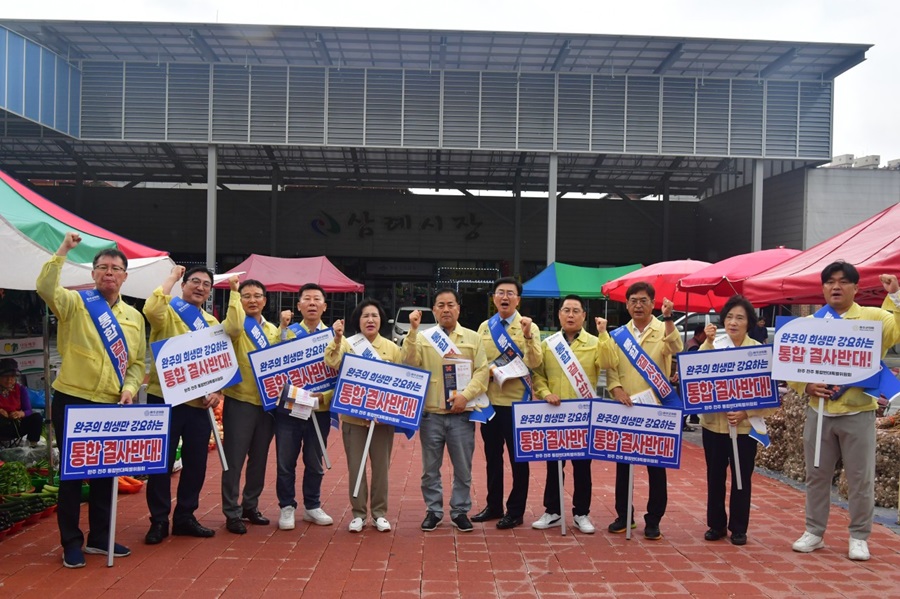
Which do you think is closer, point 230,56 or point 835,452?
point 835,452

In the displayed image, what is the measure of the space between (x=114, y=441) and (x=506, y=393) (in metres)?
Result: 2.69

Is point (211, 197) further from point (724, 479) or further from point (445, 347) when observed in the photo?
point (724, 479)

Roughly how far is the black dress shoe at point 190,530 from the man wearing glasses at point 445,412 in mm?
1515

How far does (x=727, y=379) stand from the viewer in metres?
5.23

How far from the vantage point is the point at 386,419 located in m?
5.22

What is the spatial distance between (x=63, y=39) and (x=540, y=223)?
18.1 metres

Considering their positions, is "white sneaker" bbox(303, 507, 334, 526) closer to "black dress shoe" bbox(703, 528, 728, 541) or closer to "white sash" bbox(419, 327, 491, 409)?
"white sash" bbox(419, 327, 491, 409)

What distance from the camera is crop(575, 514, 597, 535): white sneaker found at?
5398 millimetres

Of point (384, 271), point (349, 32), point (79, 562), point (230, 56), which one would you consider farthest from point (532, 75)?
point (79, 562)

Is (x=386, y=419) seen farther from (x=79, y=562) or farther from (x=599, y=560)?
(x=79, y=562)

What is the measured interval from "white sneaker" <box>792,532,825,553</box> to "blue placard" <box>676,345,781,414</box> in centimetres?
91

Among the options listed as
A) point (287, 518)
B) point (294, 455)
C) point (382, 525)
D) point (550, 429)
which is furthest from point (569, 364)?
point (287, 518)

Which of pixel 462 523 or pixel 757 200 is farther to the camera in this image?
pixel 757 200

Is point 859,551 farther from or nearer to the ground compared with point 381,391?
nearer to the ground
